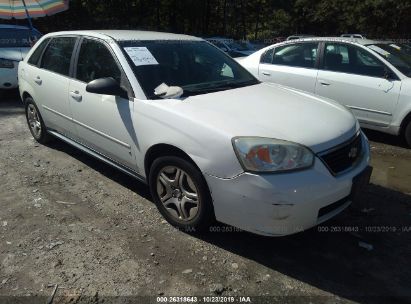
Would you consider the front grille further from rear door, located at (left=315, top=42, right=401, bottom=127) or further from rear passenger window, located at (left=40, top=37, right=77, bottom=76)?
rear passenger window, located at (left=40, top=37, right=77, bottom=76)

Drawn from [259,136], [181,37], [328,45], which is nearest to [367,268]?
[259,136]

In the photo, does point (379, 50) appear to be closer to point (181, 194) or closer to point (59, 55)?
point (181, 194)

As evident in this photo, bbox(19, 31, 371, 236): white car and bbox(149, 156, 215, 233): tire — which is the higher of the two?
bbox(19, 31, 371, 236): white car

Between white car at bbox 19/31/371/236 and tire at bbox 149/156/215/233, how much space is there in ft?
0.04

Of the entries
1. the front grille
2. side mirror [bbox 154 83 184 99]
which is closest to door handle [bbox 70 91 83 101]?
side mirror [bbox 154 83 184 99]

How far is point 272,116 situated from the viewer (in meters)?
3.12

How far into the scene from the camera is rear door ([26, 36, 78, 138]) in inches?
176

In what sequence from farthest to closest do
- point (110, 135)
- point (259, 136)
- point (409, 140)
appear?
point (409, 140)
point (110, 135)
point (259, 136)

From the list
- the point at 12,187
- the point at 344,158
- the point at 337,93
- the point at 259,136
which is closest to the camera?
the point at 259,136

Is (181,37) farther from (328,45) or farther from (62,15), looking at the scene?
(62,15)

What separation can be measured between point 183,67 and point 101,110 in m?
0.88

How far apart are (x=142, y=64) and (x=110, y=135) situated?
28.9 inches

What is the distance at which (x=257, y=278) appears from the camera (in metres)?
2.85

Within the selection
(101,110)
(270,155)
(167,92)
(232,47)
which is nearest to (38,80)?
(101,110)
